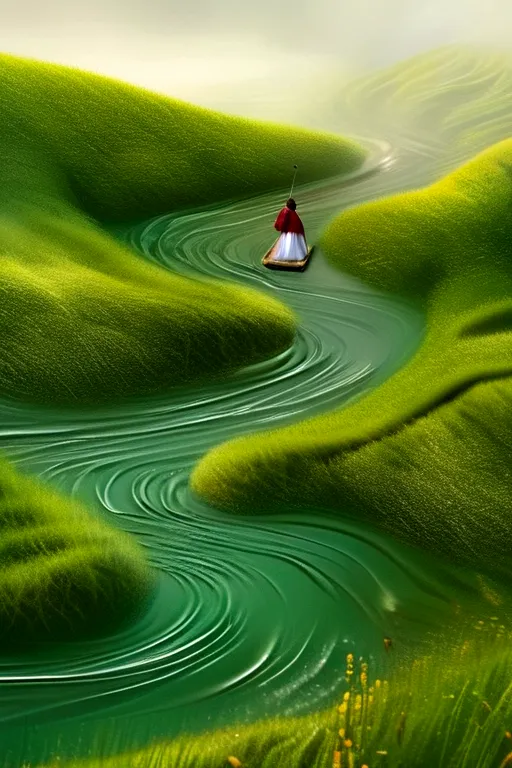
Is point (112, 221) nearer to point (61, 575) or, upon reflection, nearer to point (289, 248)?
point (289, 248)

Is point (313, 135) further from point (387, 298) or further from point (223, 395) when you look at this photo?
point (223, 395)

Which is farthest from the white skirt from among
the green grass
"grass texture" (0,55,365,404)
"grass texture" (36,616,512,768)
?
"grass texture" (36,616,512,768)

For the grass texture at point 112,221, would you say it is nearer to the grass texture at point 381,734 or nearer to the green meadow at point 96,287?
the green meadow at point 96,287

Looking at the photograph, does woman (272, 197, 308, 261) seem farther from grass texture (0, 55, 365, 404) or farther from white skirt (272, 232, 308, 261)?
grass texture (0, 55, 365, 404)

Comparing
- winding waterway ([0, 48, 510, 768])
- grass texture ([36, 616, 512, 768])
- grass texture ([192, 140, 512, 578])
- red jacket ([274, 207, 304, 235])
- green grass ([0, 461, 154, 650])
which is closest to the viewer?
grass texture ([36, 616, 512, 768])

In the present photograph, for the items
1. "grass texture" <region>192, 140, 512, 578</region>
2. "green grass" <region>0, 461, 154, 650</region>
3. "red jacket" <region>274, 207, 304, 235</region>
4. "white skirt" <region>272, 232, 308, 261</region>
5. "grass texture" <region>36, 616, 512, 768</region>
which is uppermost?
"red jacket" <region>274, 207, 304, 235</region>

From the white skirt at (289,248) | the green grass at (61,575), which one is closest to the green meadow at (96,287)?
the green grass at (61,575)
